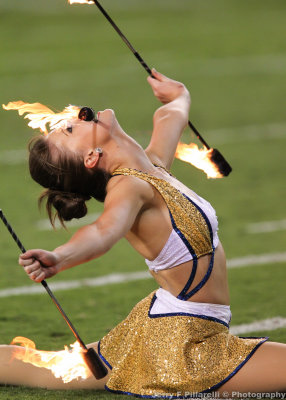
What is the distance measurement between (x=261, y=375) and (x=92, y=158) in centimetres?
107

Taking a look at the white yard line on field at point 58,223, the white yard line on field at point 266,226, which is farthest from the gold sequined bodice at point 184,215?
the white yard line on field at point 58,223

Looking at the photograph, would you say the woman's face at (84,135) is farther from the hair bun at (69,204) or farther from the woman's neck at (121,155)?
the hair bun at (69,204)

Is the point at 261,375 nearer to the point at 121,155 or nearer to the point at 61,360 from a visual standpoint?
the point at 61,360

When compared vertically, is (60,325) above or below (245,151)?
above

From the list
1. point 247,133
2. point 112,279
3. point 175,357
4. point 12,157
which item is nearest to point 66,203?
point 175,357

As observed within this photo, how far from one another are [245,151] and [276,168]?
71 cm

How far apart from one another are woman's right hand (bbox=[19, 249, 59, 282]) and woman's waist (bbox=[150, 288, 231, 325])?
2.44 feet

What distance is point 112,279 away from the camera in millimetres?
5574

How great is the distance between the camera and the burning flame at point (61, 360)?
3.52 m

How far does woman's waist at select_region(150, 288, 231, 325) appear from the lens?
3600mm

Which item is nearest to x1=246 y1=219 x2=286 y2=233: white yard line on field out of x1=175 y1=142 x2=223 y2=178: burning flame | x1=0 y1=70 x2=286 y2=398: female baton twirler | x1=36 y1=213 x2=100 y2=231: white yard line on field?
x1=36 y1=213 x2=100 y2=231: white yard line on field

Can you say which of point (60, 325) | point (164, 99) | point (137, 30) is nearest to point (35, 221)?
point (60, 325)

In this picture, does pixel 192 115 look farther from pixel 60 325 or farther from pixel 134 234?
pixel 134 234

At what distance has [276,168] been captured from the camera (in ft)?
27.2
